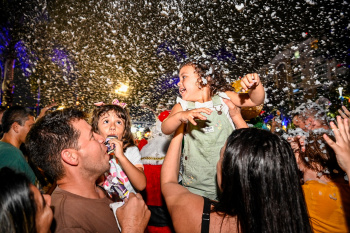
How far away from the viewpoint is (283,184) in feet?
3.75

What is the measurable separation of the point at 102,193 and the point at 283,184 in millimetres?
1524

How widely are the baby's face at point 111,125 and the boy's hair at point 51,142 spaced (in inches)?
34.1

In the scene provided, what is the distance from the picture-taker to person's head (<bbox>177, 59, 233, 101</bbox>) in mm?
2275

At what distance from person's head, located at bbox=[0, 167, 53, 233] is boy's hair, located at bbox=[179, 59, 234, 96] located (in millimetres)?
1836

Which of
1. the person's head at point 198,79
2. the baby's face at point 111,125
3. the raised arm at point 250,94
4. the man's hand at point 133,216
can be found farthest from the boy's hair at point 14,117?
the raised arm at point 250,94

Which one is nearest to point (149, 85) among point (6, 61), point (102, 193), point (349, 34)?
point (6, 61)

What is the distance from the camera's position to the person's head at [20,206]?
78 centimetres

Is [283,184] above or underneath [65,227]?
above

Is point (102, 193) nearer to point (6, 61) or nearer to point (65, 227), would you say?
point (65, 227)

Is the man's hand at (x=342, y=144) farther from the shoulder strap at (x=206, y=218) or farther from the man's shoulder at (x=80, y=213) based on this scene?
the man's shoulder at (x=80, y=213)

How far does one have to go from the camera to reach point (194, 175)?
6.48ft

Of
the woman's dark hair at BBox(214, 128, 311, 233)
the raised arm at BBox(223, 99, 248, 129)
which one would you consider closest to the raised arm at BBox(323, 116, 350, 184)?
the woman's dark hair at BBox(214, 128, 311, 233)

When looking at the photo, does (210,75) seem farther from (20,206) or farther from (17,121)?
(17,121)

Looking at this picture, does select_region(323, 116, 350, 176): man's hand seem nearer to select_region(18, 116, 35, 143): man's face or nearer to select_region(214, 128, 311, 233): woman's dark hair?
select_region(214, 128, 311, 233): woman's dark hair
